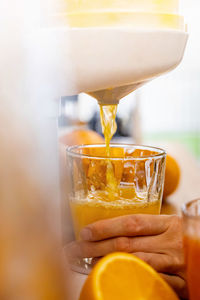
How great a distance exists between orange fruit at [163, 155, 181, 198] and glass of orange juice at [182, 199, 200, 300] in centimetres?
51

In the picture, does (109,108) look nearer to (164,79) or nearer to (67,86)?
(67,86)

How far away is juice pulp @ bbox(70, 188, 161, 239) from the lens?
55 centimetres

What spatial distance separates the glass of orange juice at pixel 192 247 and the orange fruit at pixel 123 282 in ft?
0.08

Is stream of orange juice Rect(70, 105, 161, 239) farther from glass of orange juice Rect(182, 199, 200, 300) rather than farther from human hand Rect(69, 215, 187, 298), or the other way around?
glass of orange juice Rect(182, 199, 200, 300)

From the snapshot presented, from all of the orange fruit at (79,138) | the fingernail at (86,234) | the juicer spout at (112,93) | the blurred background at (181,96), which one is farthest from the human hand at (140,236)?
the blurred background at (181,96)

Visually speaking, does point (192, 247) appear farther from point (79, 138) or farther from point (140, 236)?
point (79, 138)

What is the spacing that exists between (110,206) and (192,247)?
0.73 ft

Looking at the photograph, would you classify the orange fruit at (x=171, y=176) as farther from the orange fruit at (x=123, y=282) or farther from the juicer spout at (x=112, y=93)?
the orange fruit at (x=123, y=282)

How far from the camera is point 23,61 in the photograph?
35cm

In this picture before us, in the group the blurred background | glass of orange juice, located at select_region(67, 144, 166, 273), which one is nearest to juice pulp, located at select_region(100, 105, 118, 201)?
glass of orange juice, located at select_region(67, 144, 166, 273)

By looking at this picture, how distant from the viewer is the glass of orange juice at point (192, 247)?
0.33m

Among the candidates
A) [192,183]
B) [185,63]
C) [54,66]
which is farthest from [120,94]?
[185,63]

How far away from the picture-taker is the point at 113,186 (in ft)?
1.83

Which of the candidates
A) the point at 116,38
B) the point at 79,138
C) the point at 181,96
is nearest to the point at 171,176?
the point at 79,138
